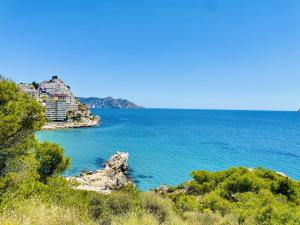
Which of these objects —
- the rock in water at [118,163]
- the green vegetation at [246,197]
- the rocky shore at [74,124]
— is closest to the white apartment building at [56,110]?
the rocky shore at [74,124]

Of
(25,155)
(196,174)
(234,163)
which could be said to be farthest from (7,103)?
(234,163)

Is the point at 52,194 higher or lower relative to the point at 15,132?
lower

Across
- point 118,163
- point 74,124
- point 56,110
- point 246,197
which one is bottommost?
point 118,163

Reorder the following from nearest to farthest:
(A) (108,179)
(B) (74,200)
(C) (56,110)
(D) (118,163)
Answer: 1. (B) (74,200)
2. (A) (108,179)
3. (D) (118,163)
4. (C) (56,110)

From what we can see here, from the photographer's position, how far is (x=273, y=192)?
1560 centimetres

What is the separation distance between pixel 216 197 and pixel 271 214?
4048mm

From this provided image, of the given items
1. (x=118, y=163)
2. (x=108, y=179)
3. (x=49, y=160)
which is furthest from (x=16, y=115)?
(x=118, y=163)

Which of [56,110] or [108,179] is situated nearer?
[108,179]

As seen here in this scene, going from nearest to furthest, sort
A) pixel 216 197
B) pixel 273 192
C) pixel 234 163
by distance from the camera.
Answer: pixel 216 197, pixel 273 192, pixel 234 163

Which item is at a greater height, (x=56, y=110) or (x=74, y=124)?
(x=56, y=110)

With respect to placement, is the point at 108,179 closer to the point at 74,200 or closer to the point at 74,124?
the point at 74,200

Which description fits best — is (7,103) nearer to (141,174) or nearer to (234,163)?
(141,174)

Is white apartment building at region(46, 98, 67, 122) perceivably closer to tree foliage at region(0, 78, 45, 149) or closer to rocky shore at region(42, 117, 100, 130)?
rocky shore at region(42, 117, 100, 130)

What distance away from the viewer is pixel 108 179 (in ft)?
88.1
